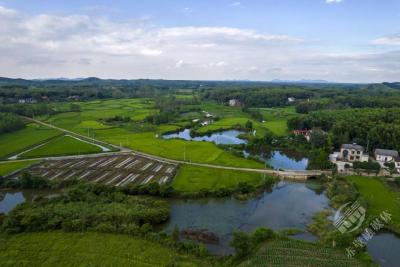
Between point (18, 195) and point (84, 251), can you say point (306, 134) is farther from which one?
point (18, 195)

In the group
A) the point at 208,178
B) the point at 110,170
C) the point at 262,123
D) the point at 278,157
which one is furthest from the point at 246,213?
the point at 262,123

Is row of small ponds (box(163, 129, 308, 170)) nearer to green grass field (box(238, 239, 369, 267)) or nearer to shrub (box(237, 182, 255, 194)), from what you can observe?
shrub (box(237, 182, 255, 194))

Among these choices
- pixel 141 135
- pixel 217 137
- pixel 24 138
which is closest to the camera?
pixel 24 138

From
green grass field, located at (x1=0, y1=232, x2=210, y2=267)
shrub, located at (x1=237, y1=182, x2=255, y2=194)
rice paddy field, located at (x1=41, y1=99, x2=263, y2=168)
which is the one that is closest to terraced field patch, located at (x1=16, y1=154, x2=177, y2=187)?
rice paddy field, located at (x1=41, y1=99, x2=263, y2=168)

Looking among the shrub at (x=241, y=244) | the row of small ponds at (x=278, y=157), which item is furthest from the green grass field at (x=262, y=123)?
the shrub at (x=241, y=244)

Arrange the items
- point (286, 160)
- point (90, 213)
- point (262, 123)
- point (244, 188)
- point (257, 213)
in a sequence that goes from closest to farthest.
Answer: point (90, 213) < point (257, 213) < point (244, 188) < point (286, 160) < point (262, 123)

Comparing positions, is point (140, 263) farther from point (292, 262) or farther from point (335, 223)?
point (335, 223)

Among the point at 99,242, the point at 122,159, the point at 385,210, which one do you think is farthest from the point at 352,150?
the point at 99,242
